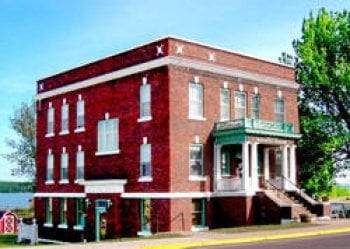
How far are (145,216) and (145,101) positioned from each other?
6.63m

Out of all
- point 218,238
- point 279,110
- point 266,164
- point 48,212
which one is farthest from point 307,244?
point 48,212

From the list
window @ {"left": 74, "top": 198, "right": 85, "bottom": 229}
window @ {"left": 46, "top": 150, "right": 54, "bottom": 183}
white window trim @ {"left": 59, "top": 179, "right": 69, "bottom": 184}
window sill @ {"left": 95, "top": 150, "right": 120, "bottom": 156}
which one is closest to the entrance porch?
window sill @ {"left": 95, "top": 150, "right": 120, "bottom": 156}

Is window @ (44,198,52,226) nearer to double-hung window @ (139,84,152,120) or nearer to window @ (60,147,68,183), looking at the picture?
window @ (60,147,68,183)

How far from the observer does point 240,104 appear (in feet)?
122

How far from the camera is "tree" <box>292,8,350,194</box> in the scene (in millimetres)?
46000

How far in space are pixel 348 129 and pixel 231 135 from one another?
17361mm

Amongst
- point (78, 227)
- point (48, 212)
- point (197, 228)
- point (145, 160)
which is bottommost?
point (78, 227)

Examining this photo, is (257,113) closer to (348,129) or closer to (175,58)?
(175,58)

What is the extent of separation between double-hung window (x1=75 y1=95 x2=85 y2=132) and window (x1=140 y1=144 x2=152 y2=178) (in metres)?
7.37

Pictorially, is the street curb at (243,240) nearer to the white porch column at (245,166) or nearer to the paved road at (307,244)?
the paved road at (307,244)

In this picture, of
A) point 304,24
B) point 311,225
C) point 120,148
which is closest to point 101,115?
point 120,148

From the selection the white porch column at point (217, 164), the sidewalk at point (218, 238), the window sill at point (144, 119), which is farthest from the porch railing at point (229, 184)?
the sidewalk at point (218, 238)

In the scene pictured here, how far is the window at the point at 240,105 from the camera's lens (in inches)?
1459

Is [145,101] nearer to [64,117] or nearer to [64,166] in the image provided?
[64,117]
